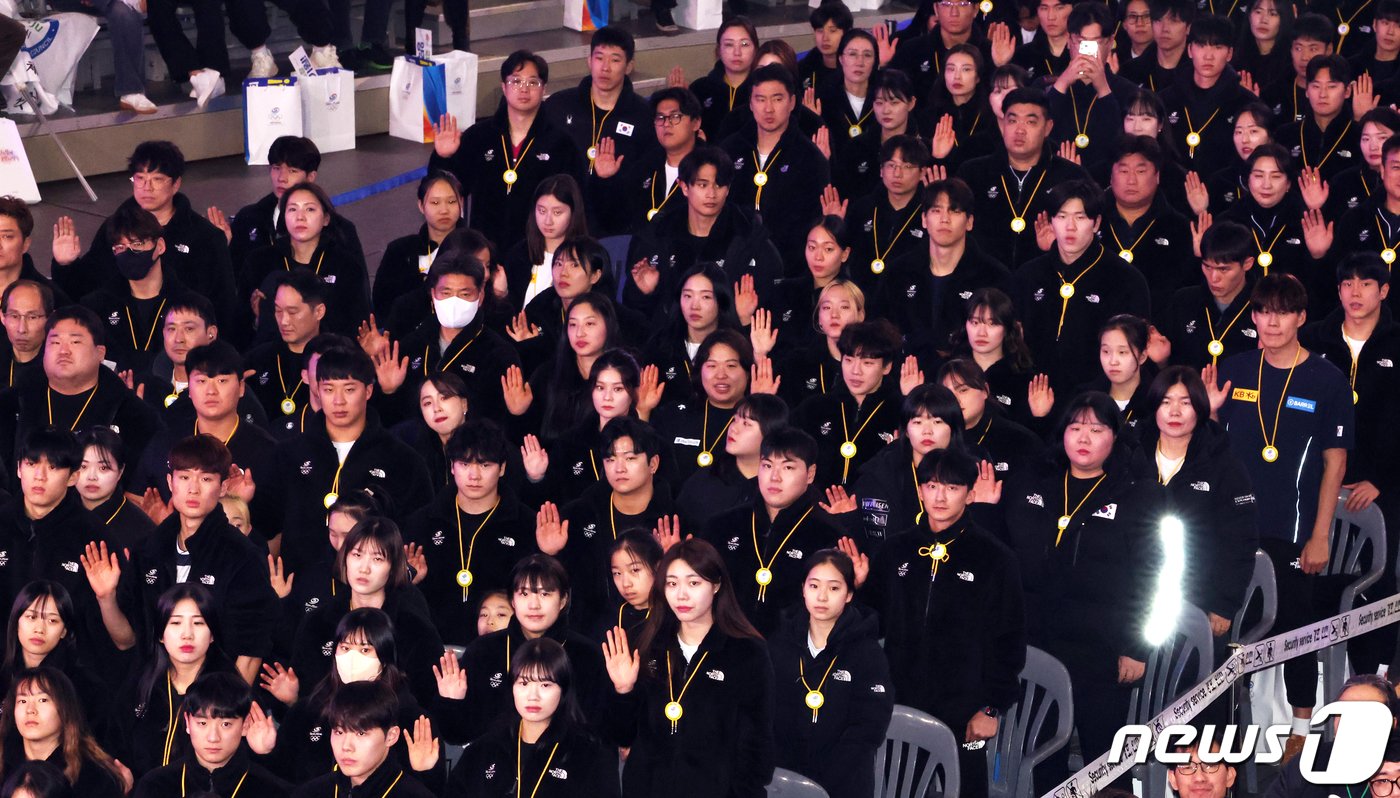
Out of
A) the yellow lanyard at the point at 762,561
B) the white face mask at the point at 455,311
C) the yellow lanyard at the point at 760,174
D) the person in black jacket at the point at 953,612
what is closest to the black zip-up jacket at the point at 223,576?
the white face mask at the point at 455,311

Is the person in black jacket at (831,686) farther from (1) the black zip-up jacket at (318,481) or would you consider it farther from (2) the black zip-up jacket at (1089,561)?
(1) the black zip-up jacket at (318,481)

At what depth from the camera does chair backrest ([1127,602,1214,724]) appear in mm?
7383

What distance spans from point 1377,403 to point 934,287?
215 centimetres

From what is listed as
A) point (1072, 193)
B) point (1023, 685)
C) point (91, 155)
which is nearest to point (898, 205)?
point (1072, 193)

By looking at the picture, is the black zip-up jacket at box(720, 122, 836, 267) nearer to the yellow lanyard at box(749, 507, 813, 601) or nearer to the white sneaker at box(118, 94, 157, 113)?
the yellow lanyard at box(749, 507, 813, 601)

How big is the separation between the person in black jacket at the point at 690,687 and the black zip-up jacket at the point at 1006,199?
407 centimetres

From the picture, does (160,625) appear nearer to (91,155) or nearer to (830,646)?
(830,646)

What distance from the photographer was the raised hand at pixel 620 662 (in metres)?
6.95

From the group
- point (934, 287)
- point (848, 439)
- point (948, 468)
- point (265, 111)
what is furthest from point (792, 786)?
point (265, 111)

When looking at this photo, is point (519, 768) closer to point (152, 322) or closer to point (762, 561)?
point (762, 561)

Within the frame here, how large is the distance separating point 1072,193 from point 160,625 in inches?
188

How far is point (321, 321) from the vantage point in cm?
969

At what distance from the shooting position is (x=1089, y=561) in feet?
25.4

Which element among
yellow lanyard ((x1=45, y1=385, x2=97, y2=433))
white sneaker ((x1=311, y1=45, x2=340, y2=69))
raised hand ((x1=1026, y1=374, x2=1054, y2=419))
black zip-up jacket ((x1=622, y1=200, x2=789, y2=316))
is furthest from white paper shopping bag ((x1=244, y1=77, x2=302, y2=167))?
raised hand ((x1=1026, y1=374, x2=1054, y2=419))
